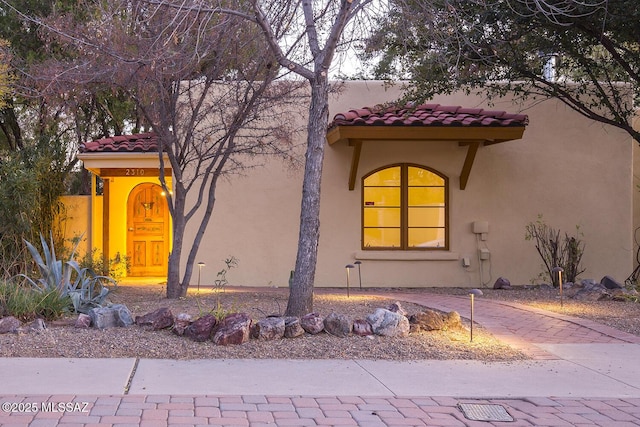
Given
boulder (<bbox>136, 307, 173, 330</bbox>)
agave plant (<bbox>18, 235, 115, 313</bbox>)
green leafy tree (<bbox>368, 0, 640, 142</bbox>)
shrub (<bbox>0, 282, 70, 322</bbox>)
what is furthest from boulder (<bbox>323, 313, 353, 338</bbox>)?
green leafy tree (<bbox>368, 0, 640, 142</bbox>)

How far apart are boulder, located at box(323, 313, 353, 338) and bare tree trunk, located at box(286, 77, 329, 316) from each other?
0.71m

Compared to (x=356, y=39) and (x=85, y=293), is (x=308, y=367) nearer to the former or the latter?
(x=85, y=293)

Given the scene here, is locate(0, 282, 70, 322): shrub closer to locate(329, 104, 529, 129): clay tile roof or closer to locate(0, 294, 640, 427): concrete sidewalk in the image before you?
locate(0, 294, 640, 427): concrete sidewalk

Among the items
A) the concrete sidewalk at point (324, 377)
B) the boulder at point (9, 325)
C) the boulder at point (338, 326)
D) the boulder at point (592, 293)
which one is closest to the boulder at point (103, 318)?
the boulder at point (9, 325)

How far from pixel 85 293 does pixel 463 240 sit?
26.2ft

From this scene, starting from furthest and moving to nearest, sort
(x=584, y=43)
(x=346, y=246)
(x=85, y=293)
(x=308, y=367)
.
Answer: (x=346, y=246), (x=584, y=43), (x=85, y=293), (x=308, y=367)

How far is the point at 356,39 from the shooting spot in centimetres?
970

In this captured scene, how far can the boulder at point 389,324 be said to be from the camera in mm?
7977

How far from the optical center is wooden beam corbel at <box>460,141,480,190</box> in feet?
45.7

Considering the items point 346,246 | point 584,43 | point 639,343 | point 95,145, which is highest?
point 584,43

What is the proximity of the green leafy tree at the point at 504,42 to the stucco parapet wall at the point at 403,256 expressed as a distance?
3.30 meters

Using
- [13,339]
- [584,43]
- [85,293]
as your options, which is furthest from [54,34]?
[584,43]

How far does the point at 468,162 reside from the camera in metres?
14.2

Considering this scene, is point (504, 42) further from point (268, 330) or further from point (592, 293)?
point (268, 330)
